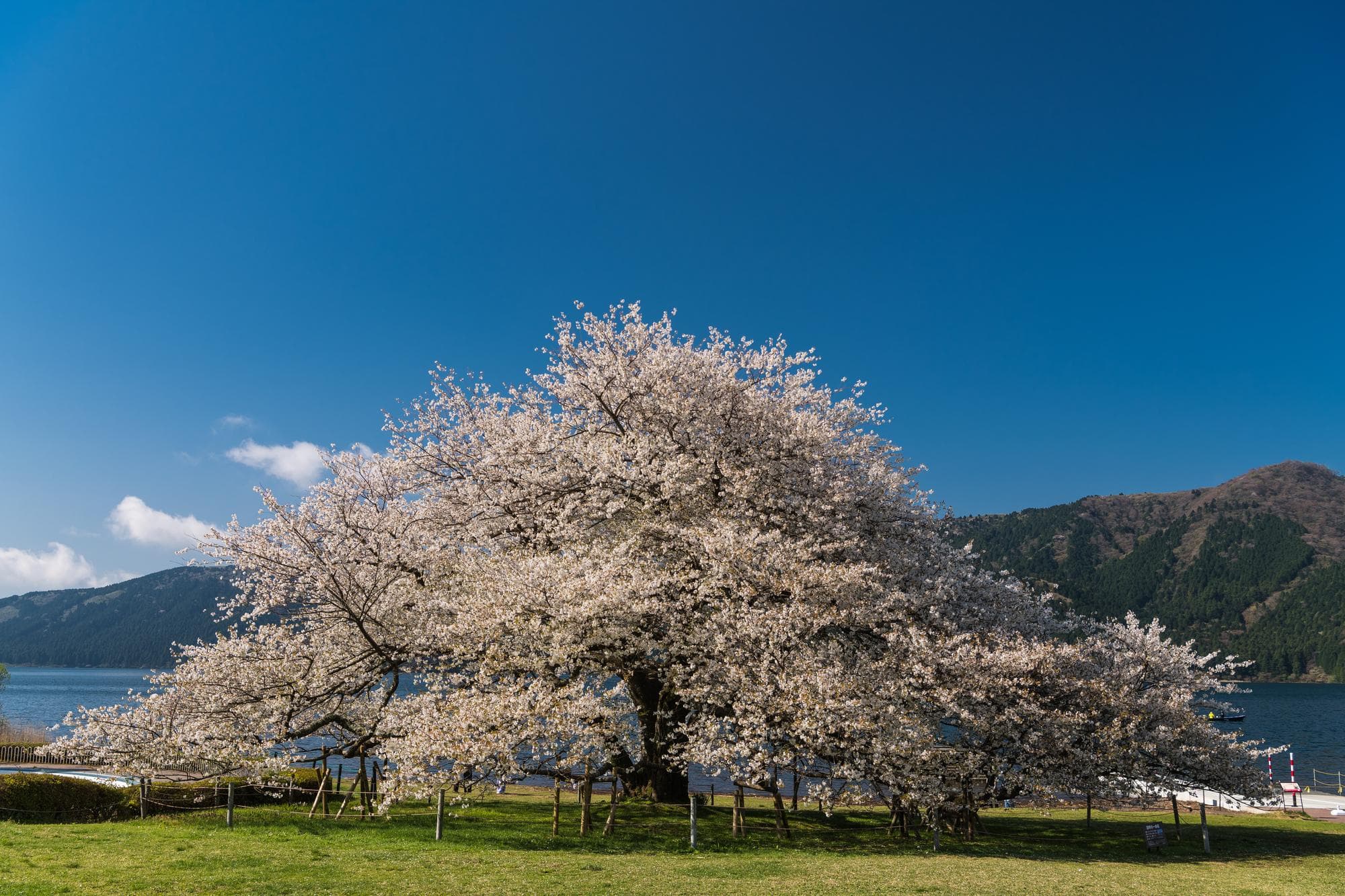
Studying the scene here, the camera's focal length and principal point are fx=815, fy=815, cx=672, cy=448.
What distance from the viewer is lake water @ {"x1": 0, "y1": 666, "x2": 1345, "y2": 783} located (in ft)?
229

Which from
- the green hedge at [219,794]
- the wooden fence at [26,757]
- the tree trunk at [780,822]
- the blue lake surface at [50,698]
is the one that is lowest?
the blue lake surface at [50,698]

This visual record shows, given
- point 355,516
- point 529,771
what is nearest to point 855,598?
point 529,771

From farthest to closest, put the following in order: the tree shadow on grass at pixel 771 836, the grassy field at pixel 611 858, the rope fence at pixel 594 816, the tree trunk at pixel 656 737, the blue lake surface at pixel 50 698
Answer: the blue lake surface at pixel 50 698 < the tree trunk at pixel 656 737 < the rope fence at pixel 594 816 < the tree shadow on grass at pixel 771 836 < the grassy field at pixel 611 858

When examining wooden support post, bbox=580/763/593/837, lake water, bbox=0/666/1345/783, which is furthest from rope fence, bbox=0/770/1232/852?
lake water, bbox=0/666/1345/783

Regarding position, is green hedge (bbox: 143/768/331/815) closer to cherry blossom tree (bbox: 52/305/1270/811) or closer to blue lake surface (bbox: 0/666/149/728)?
cherry blossom tree (bbox: 52/305/1270/811)

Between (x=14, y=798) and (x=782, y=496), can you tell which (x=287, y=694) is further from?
(x=782, y=496)

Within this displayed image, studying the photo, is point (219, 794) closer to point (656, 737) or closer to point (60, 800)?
point (60, 800)

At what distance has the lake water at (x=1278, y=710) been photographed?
229ft

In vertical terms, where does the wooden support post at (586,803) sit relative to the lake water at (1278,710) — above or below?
above

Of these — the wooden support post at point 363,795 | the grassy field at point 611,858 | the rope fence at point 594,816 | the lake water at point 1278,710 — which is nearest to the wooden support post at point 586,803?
the rope fence at point 594,816

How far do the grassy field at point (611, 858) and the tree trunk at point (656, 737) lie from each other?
141 cm

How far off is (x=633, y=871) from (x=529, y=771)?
3.96 m

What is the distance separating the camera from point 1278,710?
396ft

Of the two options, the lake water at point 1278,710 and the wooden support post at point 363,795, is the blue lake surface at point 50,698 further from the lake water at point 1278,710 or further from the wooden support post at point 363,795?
the wooden support post at point 363,795
